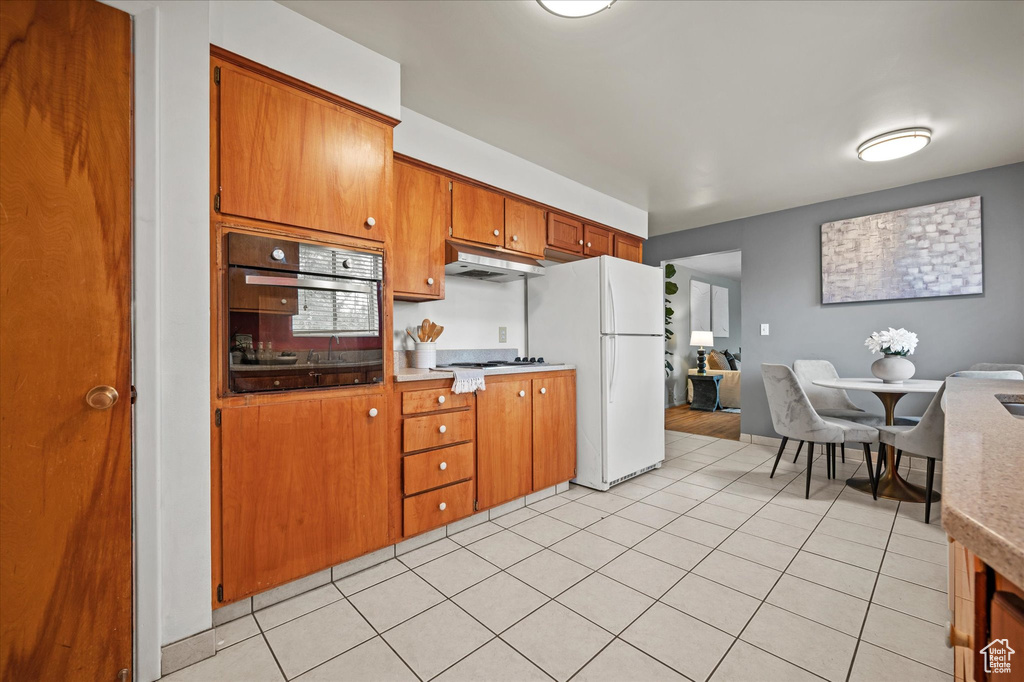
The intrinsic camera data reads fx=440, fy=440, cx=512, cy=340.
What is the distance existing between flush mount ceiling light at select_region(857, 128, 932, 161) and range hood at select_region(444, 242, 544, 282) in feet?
7.76

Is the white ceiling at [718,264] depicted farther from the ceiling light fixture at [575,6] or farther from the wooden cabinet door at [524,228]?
the ceiling light fixture at [575,6]

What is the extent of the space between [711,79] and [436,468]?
252 cm

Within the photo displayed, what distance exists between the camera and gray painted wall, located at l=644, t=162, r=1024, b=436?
133 inches

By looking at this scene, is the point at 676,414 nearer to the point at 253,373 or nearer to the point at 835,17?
the point at 835,17

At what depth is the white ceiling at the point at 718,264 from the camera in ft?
22.7

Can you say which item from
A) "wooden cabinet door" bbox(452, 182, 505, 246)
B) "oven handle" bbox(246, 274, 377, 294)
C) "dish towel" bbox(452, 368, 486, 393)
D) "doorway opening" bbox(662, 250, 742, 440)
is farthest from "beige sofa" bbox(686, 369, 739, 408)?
"oven handle" bbox(246, 274, 377, 294)

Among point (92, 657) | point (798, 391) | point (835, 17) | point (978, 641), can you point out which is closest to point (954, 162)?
point (798, 391)

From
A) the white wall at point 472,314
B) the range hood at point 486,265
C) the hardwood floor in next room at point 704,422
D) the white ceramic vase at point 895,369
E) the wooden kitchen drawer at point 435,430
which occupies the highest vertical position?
the range hood at point 486,265

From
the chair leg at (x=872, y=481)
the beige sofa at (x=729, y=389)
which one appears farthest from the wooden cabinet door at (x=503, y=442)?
the beige sofa at (x=729, y=389)

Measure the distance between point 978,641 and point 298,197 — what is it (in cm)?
219

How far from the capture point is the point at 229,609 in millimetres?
1706

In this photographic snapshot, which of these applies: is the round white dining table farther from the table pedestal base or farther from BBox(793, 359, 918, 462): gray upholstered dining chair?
BBox(793, 359, 918, 462): gray upholstered dining chair

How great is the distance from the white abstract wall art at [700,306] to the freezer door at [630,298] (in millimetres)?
4815

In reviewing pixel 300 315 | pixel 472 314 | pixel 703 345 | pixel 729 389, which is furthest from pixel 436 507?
pixel 703 345
